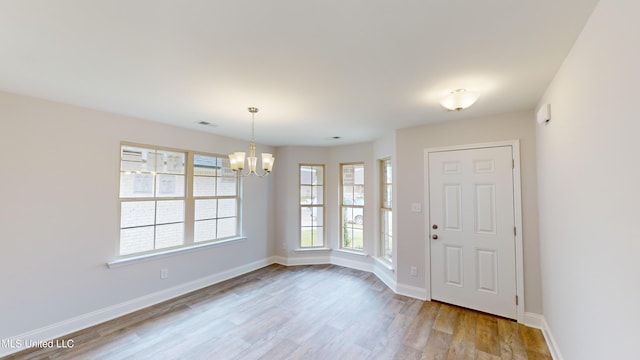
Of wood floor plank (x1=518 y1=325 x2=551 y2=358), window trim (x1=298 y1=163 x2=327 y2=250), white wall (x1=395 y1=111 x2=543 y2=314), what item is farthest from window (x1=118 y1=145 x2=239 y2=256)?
wood floor plank (x1=518 y1=325 x2=551 y2=358)

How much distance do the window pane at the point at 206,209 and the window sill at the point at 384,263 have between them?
9.24 feet

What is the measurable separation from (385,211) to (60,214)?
166 inches

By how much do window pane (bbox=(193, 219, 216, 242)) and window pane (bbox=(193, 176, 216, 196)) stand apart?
45 cm

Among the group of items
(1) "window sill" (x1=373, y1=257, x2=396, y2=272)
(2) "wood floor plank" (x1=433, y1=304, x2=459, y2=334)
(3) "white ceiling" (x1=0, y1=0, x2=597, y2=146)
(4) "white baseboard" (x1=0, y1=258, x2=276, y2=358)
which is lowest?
(2) "wood floor plank" (x1=433, y1=304, x2=459, y2=334)

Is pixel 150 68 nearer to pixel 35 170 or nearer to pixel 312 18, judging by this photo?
pixel 312 18

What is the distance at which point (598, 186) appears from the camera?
137 centimetres

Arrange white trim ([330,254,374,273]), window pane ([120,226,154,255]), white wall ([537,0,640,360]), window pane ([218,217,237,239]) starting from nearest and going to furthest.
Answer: white wall ([537,0,640,360]) → window pane ([120,226,154,255]) → window pane ([218,217,237,239]) → white trim ([330,254,374,273])

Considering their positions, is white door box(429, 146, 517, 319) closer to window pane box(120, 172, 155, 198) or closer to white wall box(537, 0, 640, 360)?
white wall box(537, 0, 640, 360)

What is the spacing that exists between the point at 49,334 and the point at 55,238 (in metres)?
0.93

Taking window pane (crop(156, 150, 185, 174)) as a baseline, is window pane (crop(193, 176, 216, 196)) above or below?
below

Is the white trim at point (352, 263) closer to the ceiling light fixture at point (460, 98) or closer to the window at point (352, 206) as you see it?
the window at point (352, 206)

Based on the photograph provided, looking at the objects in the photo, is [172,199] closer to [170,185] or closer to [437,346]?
[170,185]

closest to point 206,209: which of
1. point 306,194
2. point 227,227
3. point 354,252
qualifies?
point 227,227

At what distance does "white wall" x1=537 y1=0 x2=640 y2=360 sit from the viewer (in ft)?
3.48
